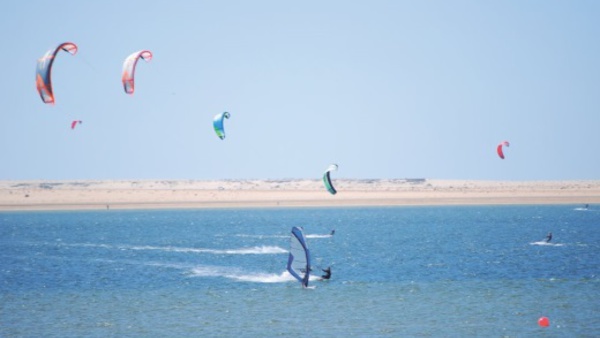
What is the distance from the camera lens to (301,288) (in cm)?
2923

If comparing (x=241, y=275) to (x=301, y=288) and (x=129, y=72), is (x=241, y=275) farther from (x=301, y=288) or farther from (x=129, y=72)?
(x=129, y=72)

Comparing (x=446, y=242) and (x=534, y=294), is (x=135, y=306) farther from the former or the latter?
(x=446, y=242)

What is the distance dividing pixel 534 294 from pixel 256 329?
10058 mm

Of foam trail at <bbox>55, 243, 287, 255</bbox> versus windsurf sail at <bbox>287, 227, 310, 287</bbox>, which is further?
foam trail at <bbox>55, 243, 287, 255</bbox>

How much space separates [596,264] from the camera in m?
35.5

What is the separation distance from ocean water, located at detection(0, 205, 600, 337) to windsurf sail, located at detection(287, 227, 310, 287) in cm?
53

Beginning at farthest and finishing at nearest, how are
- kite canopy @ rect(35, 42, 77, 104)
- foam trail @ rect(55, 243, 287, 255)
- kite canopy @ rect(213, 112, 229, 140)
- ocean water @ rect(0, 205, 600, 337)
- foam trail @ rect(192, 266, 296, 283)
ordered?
foam trail @ rect(55, 243, 287, 255)
kite canopy @ rect(213, 112, 229, 140)
foam trail @ rect(192, 266, 296, 283)
kite canopy @ rect(35, 42, 77, 104)
ocean water @ rect(0, 205, 600, 337)

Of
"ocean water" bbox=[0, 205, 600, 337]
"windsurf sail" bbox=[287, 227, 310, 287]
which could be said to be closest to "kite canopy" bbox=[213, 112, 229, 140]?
"ocean water" bbox=[0, 205, 600, 337]

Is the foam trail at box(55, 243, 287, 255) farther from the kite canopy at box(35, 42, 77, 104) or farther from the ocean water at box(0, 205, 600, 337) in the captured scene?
the kite canopy at box(35, 42, 77, 104)

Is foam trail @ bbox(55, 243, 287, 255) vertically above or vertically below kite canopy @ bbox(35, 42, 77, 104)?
below

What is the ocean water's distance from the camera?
21.9m

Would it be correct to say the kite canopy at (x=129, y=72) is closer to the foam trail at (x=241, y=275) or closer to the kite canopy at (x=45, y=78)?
the kite canopy at (x=45, y=78)

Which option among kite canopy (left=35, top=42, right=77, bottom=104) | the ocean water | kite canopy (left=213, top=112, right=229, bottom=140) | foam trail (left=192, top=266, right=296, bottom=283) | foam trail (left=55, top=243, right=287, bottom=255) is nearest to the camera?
the ocean water

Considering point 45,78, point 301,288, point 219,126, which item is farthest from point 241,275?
point 45,78
